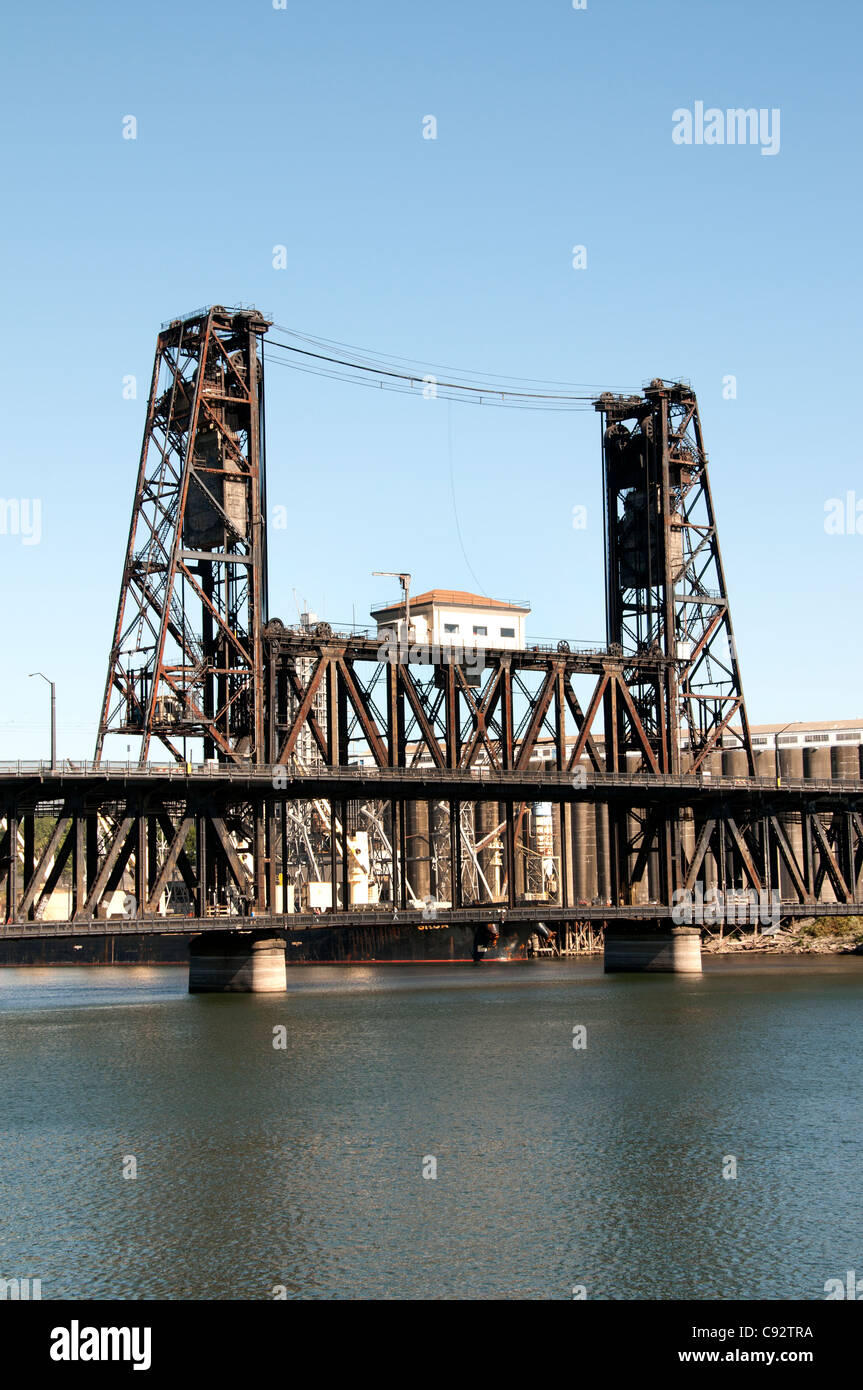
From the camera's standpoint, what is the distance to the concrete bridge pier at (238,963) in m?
91.8

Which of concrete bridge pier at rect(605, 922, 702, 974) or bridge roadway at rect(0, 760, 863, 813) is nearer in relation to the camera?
bridge roadway at rect(0, 760, 863, 813)

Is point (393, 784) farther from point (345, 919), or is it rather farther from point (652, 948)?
point (652, 948)

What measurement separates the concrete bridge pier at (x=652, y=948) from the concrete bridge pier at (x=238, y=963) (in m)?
29.2

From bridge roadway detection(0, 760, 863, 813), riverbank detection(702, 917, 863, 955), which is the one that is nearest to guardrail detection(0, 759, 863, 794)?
bridge roadway detection(0, 760, 863, 813)

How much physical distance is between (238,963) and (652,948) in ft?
106

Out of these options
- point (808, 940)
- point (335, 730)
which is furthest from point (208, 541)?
point (808, 940)

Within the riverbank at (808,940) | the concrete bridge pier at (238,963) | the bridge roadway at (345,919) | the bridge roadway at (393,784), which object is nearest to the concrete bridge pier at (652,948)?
the bridge roadway at (345,919)

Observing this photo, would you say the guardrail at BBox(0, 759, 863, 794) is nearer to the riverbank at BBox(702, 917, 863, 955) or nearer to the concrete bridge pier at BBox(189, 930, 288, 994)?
the concrete bridge pier at BBox(189, 930, 288, 994)

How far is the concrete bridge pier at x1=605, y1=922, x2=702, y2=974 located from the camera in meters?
111

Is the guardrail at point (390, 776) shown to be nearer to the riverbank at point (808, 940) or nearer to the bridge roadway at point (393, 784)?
the bridge roadway at point (393, 784)

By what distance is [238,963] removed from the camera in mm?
92188

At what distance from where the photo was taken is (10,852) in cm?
8044

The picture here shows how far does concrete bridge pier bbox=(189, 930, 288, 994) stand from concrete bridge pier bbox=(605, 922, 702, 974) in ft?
95.7
